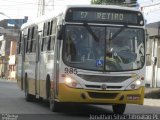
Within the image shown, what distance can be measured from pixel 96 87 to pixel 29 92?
707 cm

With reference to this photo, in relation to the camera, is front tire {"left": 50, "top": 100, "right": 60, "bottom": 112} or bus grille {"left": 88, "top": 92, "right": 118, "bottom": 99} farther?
front tire {"left": 50, "top": 100, "right": 60, "bottom": 112}

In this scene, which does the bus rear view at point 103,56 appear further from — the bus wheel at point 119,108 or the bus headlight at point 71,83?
the bus wheel at point 119,108

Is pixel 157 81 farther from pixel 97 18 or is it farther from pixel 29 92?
pixel 97 18

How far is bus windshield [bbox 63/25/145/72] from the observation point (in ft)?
53.7

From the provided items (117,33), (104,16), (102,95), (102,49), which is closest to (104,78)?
(102,95)

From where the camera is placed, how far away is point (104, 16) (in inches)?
662

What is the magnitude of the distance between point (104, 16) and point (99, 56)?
49.4 inches

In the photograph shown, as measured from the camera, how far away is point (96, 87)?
16234mm

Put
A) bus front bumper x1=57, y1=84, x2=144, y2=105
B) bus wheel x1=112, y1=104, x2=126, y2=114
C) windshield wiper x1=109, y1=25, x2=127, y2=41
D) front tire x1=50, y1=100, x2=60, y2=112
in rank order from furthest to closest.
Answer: bus wheel x1=112, y1=104, x2=126, y2=114, front tire x1=50, y1=100, x2=60, y2=112, windshield wiper x1=109, y1=25, x2=127, y2=41, bus front bumper x1=57, y1=84, x2=144, y2=105

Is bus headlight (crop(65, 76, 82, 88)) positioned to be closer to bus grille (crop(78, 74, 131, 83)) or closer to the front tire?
bus grille (crop(78, 74, 131, 83))

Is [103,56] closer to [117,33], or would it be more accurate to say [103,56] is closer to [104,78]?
[104,78]

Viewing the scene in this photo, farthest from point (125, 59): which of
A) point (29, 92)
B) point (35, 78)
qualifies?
point (29, 92)

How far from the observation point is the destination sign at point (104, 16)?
54.6 ft

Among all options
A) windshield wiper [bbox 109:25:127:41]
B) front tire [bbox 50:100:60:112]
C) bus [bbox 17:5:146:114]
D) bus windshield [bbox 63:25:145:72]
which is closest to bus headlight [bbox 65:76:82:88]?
bus [bbox 17:5:146:114]
